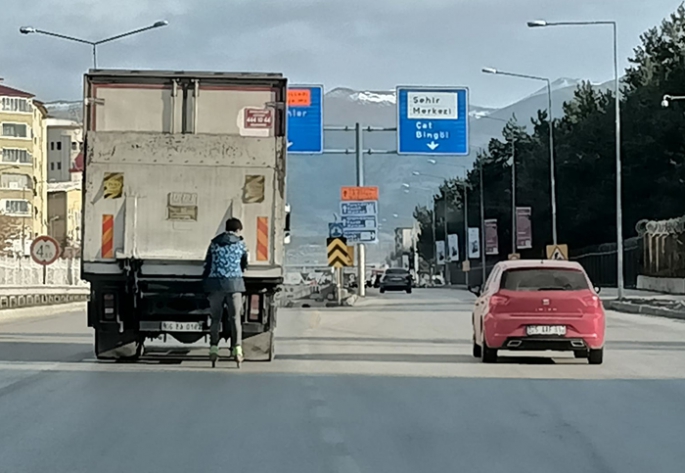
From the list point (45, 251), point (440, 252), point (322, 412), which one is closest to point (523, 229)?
point (45, 251)

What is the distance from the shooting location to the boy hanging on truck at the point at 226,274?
15648 millimetres

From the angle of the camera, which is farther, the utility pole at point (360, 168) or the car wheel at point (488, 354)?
the utility pole at point (360, 168)

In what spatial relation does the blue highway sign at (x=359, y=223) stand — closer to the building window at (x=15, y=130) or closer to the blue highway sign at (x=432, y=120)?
the blue highway sign at (x=432, y=120)

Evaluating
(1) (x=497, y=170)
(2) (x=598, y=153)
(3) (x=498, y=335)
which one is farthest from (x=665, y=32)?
(3) (x=498, y=335)

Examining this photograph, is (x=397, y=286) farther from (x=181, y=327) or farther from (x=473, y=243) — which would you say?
(x=181, y=327)

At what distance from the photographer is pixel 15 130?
11562 cm

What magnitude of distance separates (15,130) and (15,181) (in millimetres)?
5131

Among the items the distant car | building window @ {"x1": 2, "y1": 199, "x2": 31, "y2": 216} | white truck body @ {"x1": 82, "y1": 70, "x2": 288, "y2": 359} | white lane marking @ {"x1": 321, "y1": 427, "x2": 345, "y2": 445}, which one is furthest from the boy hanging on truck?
building window @ {"x1": 2, "y1": 199, "x2": 31, "y2": 216}

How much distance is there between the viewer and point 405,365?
57.0 ft

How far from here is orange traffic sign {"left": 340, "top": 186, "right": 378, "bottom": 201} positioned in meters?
50.7

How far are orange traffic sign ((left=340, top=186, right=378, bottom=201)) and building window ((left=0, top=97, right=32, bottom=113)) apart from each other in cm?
7104

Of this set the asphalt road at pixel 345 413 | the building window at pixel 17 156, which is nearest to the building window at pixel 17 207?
the building window at pixel 17 156

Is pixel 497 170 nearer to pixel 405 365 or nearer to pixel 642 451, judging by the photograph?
pixel 405 365

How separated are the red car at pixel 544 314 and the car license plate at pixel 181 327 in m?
3.92
